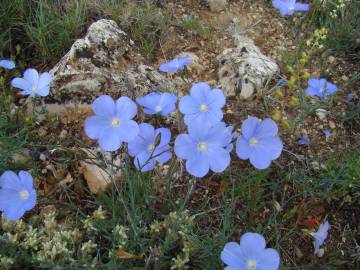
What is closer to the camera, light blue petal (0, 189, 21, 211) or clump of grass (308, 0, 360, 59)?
light blue petal (0, 189, 21, 211)

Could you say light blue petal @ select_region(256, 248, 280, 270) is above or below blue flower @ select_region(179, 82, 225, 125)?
below

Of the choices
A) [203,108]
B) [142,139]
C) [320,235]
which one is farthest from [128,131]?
[320,235]

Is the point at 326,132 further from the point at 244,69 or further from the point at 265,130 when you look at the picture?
the point at 265,130

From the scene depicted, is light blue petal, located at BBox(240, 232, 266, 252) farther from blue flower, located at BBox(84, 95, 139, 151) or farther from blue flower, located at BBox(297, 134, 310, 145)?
blue flower, located at BBox(297, 134, 310, 145)

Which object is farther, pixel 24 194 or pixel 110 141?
pixel 24 194

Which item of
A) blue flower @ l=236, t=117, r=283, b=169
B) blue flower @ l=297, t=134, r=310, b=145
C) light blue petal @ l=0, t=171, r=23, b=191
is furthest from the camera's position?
blue flower @ l=297, t=134, r=310, b=145

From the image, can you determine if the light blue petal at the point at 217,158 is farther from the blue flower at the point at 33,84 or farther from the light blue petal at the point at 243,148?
the blue flower at the point at 33,84

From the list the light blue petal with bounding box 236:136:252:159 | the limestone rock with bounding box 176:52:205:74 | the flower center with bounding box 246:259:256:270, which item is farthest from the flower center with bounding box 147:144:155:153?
the limestone rock with bounding box 176:52:205:74

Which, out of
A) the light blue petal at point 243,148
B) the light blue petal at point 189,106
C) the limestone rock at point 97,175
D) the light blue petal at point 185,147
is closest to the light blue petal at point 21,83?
the limestone rock at point 97,175
